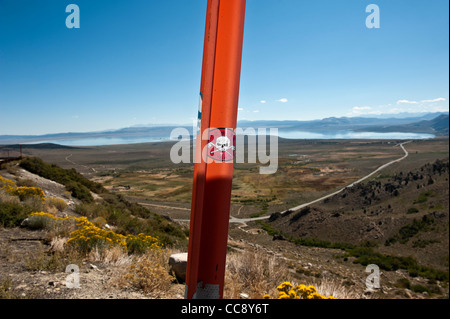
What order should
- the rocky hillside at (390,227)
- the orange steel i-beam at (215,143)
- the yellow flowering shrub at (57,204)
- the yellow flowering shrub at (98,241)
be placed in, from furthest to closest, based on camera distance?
the rocky hillside at (390,227) → the yellow flowering shrub at (57,204) → the yellow flowering shrub at (98,241) → the orange steel i-beam at (215,143)

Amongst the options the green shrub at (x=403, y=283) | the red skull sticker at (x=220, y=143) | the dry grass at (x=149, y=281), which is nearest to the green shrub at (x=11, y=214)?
the dry grass at (x=149, y=281)

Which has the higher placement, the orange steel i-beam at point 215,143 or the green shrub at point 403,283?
the orange steel i-beam at point 215,143

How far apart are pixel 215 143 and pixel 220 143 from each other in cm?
4

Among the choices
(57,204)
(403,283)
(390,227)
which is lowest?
(390,227)

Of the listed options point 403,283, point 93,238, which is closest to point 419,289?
point 403,283

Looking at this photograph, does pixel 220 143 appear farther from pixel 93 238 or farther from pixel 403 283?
pixel 403 283

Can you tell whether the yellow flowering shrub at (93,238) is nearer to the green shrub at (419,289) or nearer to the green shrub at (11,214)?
the green shrub at (11,214)

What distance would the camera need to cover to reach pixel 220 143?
231 centimetres

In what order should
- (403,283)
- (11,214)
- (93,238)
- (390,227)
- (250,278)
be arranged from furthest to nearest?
(390,227) < (403,283) < (11,214) < (93,238) < (250,278)

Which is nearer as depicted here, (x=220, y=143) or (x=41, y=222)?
(x=220, y=143)

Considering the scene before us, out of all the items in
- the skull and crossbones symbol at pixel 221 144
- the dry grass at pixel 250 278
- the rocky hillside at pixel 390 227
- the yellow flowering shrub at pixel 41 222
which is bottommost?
the rocky hillside at pixel 390 227

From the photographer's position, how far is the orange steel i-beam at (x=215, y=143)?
2.29 metres

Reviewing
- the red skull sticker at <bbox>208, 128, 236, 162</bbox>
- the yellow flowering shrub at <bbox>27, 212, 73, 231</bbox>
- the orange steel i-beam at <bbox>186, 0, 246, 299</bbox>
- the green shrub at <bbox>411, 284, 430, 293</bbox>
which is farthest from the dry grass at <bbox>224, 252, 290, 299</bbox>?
the green shrub at <bbox>411, 284, 430, 293</bbox>
